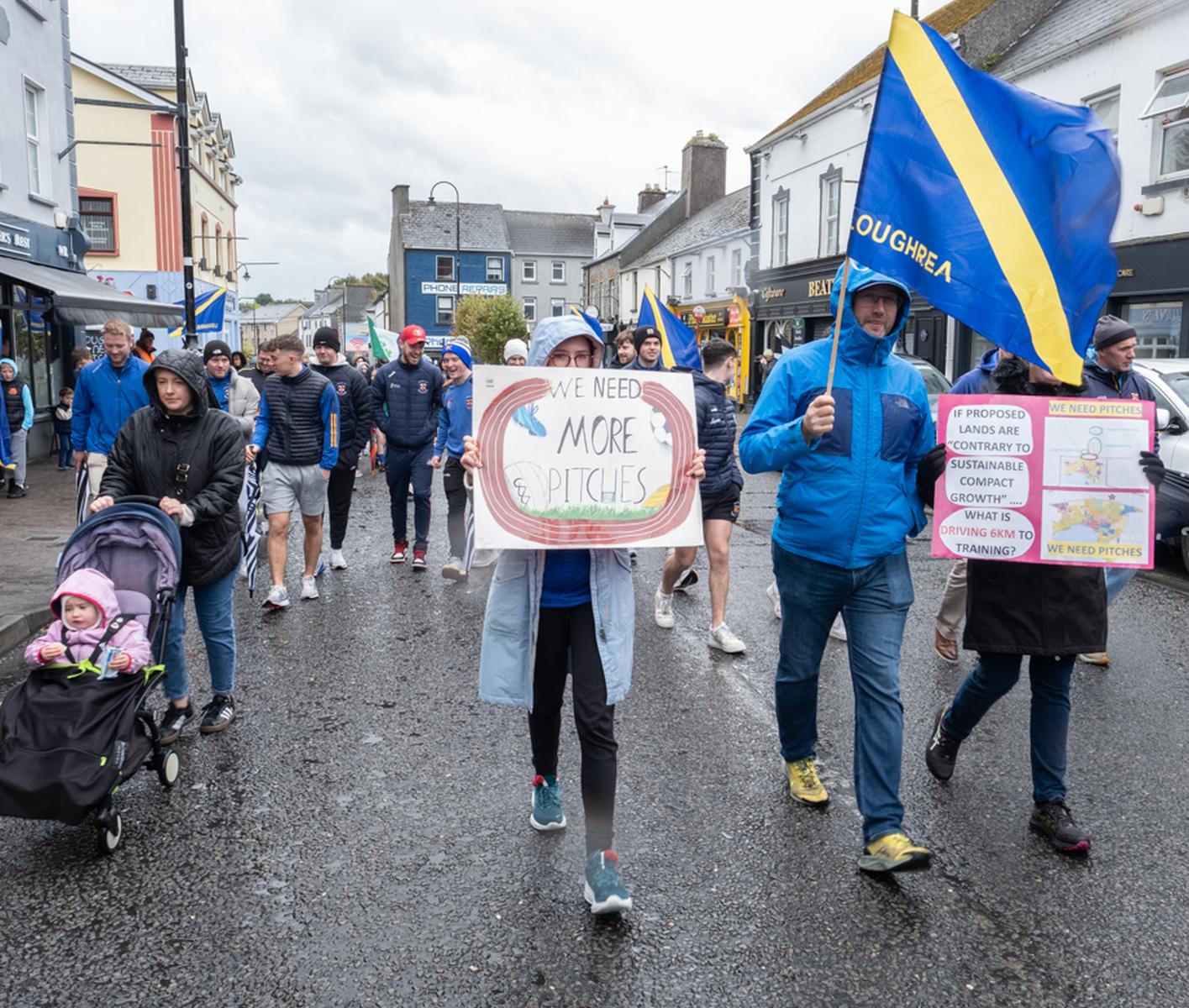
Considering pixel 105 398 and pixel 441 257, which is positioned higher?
pixel 441 257

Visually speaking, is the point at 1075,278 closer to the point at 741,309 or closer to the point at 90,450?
the point at 90,450

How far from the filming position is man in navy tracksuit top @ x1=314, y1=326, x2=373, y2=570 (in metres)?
8.78

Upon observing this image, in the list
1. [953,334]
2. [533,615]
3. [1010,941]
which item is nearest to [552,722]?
[533,615]

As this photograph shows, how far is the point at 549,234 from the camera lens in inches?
2830

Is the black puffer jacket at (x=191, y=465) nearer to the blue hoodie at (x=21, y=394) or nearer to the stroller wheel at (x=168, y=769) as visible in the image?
the stroller wheel at (x=168, y=769)

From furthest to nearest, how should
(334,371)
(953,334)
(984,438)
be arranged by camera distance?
(953,334) → (334,371) → (984,438)

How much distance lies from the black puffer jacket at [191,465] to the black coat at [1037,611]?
339cm

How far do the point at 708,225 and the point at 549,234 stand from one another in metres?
30.8

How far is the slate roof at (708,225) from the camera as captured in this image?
1559 inches

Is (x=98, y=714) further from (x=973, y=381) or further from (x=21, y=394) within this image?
(x=21, y=394)

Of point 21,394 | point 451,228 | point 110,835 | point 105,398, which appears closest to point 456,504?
point 105,398

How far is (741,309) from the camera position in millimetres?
30484

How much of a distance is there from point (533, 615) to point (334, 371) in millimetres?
6069

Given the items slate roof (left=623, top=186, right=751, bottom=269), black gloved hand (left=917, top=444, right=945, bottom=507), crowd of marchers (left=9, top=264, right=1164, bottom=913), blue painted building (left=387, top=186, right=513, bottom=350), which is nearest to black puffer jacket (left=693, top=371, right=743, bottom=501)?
crowd of marchers (left=9, top=264, right=1164, bottom=913)
